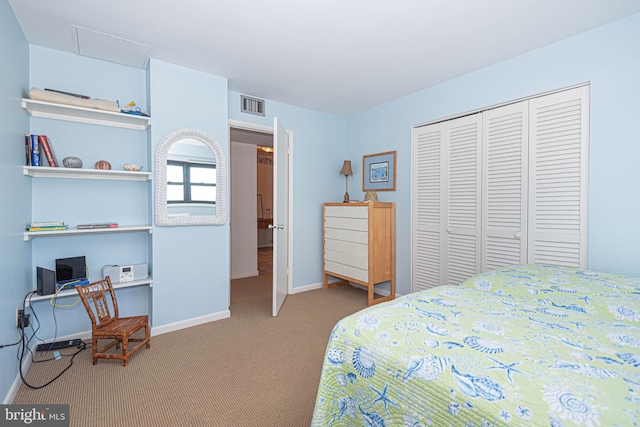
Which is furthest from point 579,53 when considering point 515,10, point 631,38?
point 515,10

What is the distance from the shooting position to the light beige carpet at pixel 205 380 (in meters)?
1.64

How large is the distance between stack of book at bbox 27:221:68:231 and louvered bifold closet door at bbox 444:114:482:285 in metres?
3.45

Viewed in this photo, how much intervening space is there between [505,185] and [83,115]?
3680 mm

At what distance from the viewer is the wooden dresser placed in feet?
11.2

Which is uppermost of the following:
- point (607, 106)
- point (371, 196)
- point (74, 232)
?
point (607, 106)

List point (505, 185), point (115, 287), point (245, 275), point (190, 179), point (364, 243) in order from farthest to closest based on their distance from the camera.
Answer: point (245, 275)
point (364, 243)
point (190, 179)
point (505, 185)
point (115, 287)

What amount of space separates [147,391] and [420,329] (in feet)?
5.76

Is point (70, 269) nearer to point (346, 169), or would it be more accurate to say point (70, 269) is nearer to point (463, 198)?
point (346, 169)

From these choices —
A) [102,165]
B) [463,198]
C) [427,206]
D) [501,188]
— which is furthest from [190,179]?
[501,188]

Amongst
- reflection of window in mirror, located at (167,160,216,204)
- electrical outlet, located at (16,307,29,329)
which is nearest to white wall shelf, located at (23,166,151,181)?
reflection of window in mirror, located at (167,160,216,204)

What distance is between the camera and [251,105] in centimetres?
352

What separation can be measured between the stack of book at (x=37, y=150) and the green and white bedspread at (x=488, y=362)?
253cm

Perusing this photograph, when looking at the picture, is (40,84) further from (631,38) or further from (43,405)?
(631,38)

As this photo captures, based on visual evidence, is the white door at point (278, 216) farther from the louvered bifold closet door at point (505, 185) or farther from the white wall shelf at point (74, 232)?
the louvered bifold closet door at point (505, 185)
